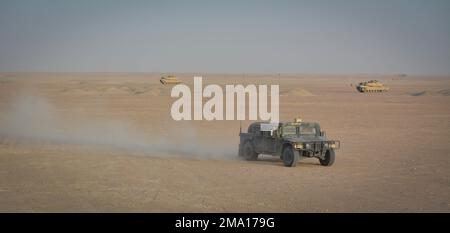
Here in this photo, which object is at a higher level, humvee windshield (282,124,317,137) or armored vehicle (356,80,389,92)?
armored vehicle (356,80,389,92)

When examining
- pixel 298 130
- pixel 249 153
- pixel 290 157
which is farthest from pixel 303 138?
pixel 249 153

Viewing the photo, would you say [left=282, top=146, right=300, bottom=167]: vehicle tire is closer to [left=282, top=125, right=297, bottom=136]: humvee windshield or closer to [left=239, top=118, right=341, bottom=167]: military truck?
[left=239, top=118, right=341, bottom=167]: military truck

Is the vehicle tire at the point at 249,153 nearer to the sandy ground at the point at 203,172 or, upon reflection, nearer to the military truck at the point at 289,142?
the military truck at the point at 289,142

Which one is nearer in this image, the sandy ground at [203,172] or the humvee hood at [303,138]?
the sandy ground at [203,172]

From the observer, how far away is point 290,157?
737 inches

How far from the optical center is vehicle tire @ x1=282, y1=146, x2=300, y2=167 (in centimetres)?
1850

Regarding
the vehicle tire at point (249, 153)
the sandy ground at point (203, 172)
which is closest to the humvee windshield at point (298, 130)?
the sandy ground at point (203, 172)

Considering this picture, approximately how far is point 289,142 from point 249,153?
8.04 feet

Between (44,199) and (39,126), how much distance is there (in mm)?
21848

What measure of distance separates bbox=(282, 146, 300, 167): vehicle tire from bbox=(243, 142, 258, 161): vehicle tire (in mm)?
1786

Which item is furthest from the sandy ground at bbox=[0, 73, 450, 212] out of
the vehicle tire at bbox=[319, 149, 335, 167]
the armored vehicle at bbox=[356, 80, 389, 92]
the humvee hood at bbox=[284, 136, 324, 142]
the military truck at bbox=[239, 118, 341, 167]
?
the armored vehicle at bbox=[356, 80, 389, 92]

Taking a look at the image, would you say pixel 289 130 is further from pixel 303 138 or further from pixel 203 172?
pixel 203 172

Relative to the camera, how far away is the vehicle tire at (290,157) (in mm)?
18500
